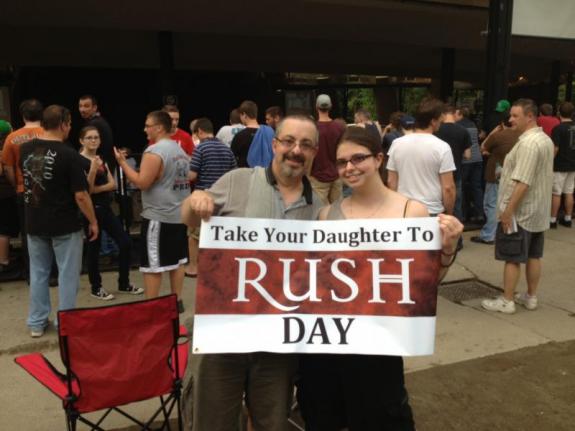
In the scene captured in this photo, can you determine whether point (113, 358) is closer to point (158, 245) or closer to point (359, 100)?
point (158, 245)

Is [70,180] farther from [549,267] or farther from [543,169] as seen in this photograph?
[549,267]

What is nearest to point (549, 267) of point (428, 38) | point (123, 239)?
point (123, 239)

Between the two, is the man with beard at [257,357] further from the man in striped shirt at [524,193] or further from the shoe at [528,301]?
the shoe at [528,301]

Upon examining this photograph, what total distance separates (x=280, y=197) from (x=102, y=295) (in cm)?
354

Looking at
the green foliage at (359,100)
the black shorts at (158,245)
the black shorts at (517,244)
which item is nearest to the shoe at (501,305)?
the black shorts at (517,244)

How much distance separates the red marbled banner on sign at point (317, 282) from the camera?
2.31 m

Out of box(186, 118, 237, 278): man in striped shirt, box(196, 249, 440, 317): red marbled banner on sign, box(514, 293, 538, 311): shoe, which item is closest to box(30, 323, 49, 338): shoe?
box(186, 118, 237, 278): man in striped shirt

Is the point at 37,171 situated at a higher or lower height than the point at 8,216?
higher

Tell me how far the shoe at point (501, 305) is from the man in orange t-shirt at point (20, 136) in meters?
4.38

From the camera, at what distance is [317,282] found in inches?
92.9

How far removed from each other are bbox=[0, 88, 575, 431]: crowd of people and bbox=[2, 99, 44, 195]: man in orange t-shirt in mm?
12

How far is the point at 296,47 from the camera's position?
39.1 feet

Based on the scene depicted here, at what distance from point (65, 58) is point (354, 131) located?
941 centimetres

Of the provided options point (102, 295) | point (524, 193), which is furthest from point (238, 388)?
point (102, 295)
